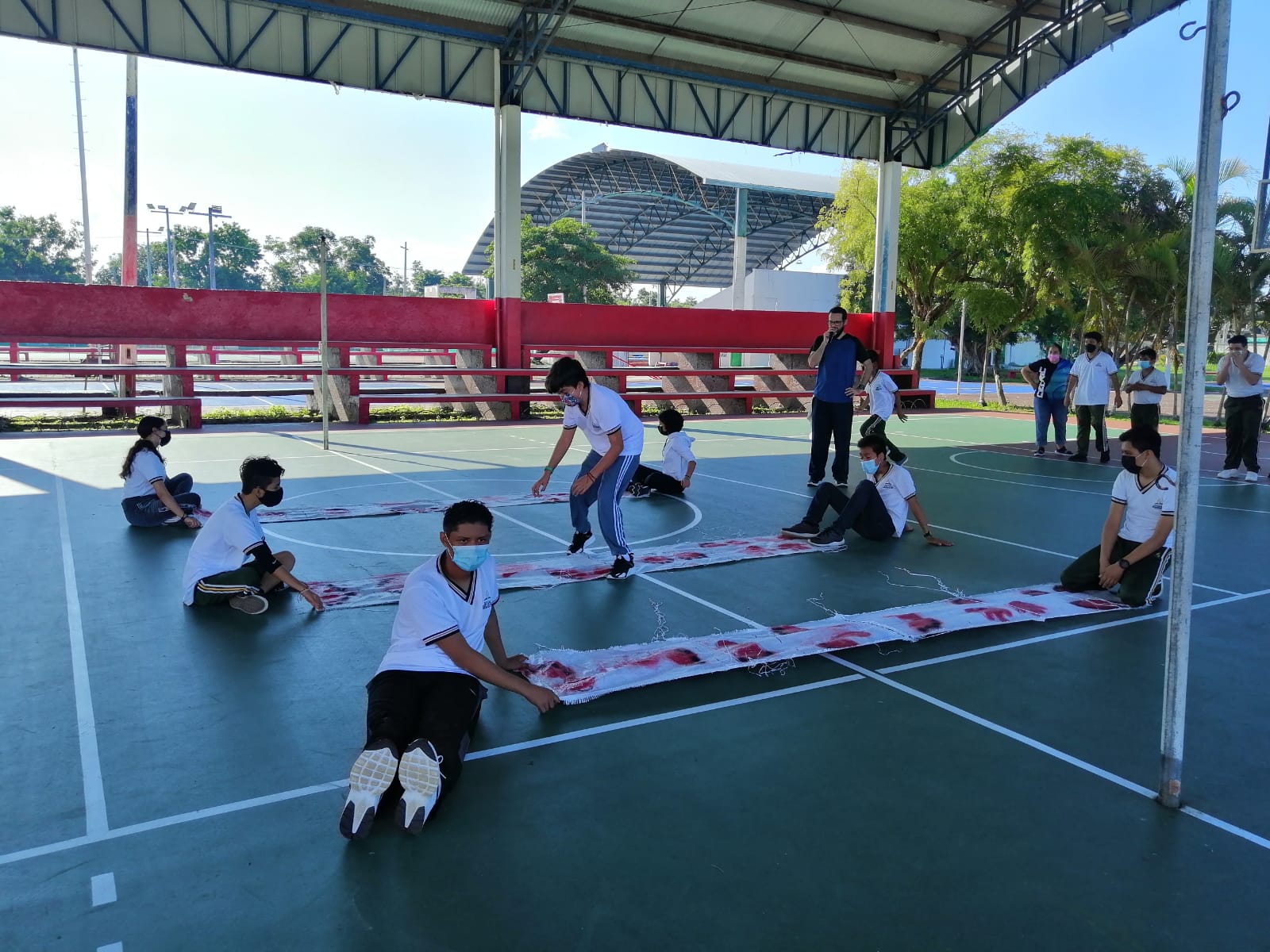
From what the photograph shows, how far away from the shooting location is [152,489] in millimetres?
7410

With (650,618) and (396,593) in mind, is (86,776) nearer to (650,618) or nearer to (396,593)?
(396,593)

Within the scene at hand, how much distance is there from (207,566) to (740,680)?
3070mm

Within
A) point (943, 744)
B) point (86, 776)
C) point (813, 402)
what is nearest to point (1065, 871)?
point (943, 744)

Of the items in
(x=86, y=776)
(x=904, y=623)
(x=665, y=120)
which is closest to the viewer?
(x=86, y=776)

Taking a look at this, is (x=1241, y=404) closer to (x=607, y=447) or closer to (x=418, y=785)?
(x=607, y=447)

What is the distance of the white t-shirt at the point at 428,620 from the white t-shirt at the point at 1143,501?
399 cm

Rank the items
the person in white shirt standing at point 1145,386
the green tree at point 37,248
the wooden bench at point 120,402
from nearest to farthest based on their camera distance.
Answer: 1. the person in white shirt standing at point 1145,386
2. the wooden bench at point 120,402
3. the green tree at point 37,248

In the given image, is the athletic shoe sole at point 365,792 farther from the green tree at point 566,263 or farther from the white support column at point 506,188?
the green tree at point 566,263

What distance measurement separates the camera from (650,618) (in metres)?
5.23

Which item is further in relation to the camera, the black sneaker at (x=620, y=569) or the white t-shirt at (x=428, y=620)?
the black sneaker at (x=620, y=569)

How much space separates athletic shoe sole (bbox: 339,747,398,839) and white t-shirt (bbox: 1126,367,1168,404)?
37.2 feet

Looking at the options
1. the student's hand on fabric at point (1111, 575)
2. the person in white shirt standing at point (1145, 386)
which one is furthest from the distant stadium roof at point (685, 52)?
the student's hand on fabric at point (1111, 575)

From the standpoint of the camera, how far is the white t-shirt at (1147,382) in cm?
1157

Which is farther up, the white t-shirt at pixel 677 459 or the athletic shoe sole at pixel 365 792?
the white t-shirt at pixel 677 459
